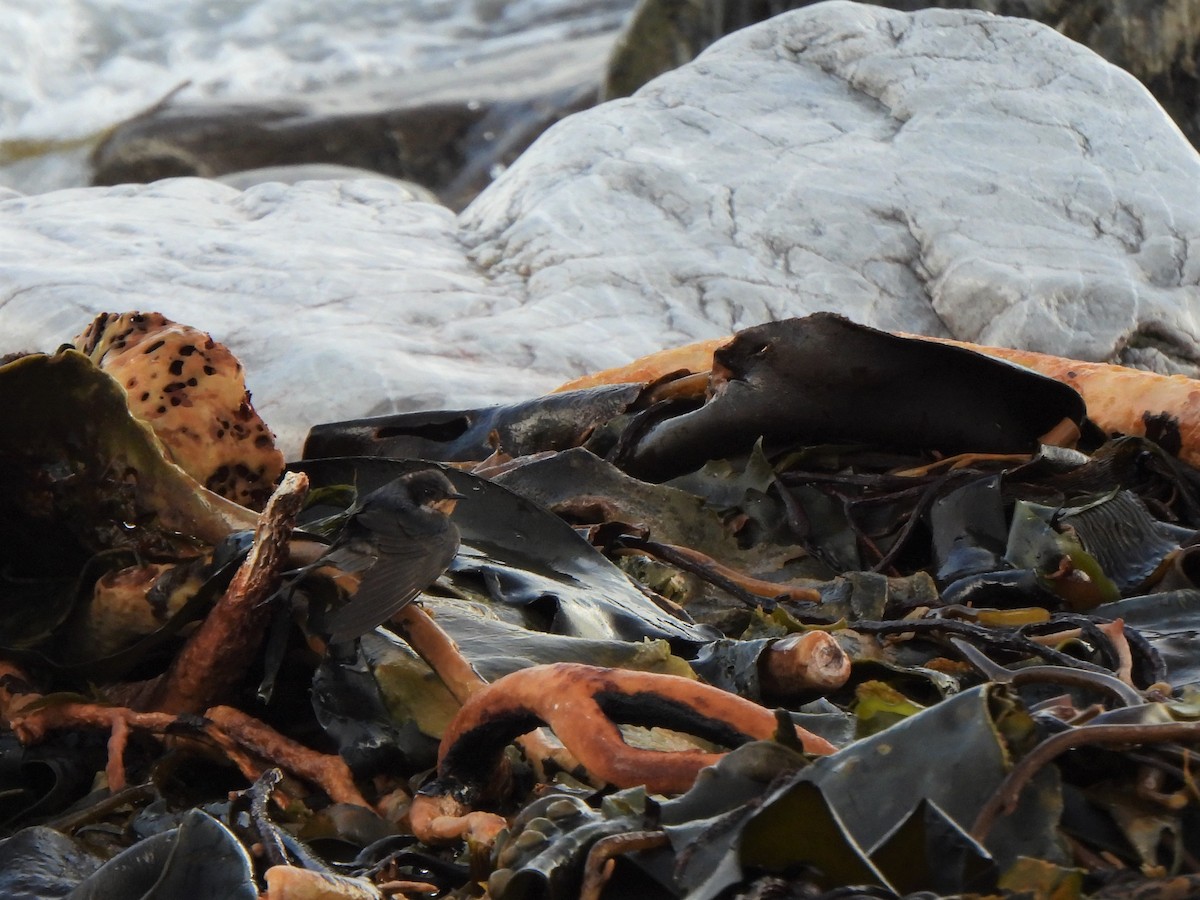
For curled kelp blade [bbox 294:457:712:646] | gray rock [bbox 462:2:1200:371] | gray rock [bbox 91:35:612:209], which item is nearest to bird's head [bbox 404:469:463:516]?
curled kelp blade [bbox 294:457:712:646]

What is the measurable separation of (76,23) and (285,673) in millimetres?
14913

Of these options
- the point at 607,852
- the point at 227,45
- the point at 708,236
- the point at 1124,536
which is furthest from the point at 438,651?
the point at 227,45

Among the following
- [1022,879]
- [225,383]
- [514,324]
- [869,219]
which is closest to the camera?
[1022,879]

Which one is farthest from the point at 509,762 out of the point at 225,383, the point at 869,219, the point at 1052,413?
the point at 869,219

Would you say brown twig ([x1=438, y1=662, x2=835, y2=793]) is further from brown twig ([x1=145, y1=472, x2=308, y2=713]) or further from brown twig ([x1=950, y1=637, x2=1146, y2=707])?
brown twig ([x1=145, y1=472, x2=308, y2=713])

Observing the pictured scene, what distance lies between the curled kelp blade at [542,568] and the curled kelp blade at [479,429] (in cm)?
49

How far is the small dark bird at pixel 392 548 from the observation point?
1.37 m

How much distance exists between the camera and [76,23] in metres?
14.8

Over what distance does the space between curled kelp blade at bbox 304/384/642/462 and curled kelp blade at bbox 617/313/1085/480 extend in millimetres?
226

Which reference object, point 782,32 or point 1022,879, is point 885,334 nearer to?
point 1022,879

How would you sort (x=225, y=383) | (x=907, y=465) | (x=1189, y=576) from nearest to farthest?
(x=1189, y=576) → (x=225, y=383) → (x=907, y=465)

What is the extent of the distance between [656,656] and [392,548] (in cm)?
29

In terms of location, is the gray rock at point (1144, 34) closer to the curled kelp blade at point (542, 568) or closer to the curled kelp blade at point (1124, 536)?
the curled kelp blade at point (1124, 536)

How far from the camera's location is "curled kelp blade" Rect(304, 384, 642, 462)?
2520 mm
